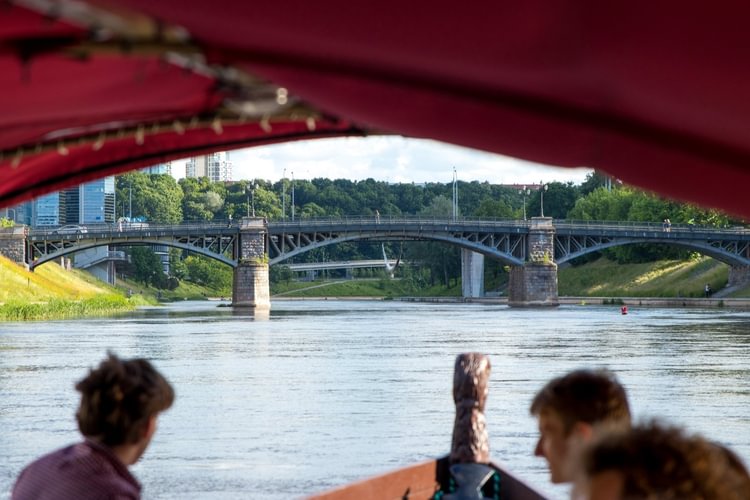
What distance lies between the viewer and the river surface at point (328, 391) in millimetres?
16812

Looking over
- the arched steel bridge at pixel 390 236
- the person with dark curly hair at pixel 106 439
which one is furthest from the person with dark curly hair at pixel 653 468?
the arched steel bridge at pixel 390 236

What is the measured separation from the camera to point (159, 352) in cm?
3553

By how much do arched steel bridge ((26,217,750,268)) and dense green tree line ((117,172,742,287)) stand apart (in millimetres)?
22937

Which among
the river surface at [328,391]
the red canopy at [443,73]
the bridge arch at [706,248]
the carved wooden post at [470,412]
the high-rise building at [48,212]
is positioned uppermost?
the high-rise building at [48,212]

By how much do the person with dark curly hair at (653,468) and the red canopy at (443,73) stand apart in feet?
2.10

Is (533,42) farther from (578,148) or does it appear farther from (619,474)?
(619,474)

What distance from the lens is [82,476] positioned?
11.7 ft

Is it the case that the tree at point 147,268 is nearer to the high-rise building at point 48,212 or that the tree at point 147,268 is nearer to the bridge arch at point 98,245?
the high-rise building at point 48,212

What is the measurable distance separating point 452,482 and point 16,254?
72.5 meters

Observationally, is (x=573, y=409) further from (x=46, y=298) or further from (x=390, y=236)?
(x=390, y=236)

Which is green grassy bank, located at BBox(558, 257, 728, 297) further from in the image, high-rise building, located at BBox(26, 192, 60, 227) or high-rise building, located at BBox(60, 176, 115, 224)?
high-rise building, located at BBox(26, 192, 60, 227)

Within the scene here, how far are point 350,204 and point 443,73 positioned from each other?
15776cm

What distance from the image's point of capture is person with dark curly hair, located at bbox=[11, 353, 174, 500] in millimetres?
3562

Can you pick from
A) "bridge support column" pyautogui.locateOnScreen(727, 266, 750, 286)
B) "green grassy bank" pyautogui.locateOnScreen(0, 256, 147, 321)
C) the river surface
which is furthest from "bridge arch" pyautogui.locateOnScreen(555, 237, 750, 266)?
the river surface
